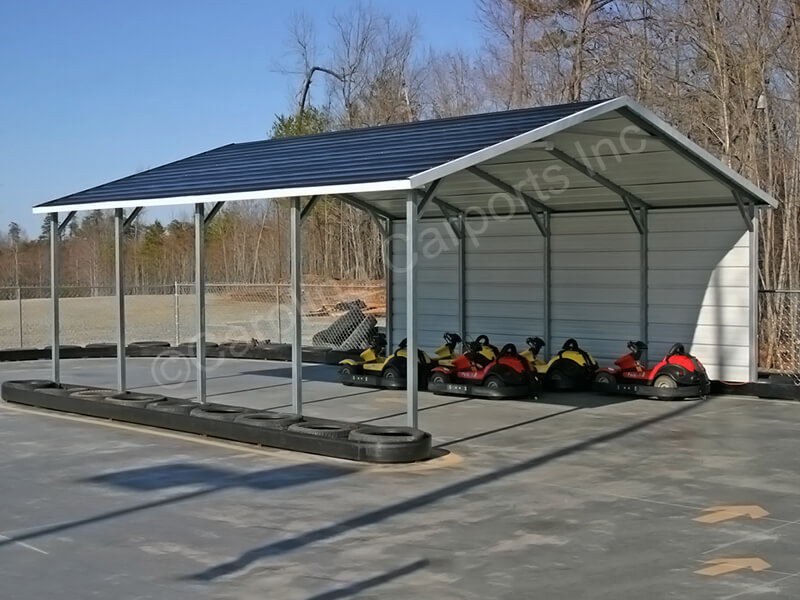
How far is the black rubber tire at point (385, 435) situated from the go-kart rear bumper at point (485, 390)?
3.97 meters

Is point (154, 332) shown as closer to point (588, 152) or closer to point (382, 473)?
point (588, 152)

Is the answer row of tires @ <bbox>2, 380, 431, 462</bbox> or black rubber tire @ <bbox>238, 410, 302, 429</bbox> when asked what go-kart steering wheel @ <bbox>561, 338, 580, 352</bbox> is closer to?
row of tires @ <bbox>2, 380, 431, 462</bbox>

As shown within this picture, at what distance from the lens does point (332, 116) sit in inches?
1399

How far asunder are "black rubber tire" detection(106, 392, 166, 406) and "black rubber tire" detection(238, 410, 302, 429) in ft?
5.82

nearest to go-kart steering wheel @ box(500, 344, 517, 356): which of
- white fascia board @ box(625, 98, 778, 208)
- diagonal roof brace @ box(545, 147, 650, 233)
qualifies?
diagonal roof brace @ box(545, 147, 650, 233)

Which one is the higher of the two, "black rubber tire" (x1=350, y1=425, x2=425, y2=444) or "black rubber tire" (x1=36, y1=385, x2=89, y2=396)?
"black rubber tire" (x1=36, y1=385, x2=89, y2=396)

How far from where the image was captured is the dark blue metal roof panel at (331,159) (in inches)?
372

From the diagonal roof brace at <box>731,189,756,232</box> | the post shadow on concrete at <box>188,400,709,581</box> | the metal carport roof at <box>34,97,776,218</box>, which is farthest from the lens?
the diagonal roof brace at <box>731,189,756,232</box>

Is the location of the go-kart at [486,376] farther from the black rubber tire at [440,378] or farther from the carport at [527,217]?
the carport at [527,217]

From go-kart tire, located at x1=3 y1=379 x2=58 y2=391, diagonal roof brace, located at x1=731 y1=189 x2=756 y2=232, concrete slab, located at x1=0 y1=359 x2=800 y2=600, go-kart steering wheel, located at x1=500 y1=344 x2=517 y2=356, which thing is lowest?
concrete slab, located at x1=0 y1=359 x2=800 y2=600

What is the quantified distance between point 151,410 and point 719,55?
1316 cm

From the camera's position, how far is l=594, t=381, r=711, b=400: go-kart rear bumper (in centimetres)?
1262

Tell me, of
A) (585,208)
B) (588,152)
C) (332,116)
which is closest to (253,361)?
(585,208)

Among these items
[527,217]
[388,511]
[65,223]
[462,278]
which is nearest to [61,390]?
[65,223]
